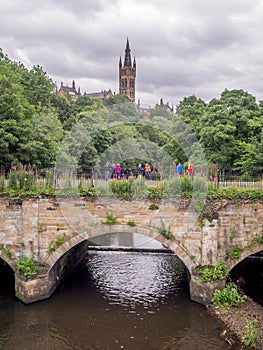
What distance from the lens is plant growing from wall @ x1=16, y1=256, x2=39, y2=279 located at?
13641mm

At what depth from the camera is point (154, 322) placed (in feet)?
41.7

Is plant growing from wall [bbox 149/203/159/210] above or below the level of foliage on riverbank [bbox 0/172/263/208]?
below

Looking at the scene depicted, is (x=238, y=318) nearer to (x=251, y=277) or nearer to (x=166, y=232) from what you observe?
(x=166, y=232)

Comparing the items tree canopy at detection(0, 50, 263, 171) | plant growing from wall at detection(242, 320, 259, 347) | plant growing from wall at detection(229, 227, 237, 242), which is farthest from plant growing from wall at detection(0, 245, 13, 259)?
plant growing from wall at detection(242, 320, 259, 347)

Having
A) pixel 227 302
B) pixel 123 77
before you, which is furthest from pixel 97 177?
pixel 123 77

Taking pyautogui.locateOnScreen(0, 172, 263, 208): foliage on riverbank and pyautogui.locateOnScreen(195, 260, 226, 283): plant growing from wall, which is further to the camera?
pyautogui.locateOnScreen(0, 172, 263, 208): foliage on riverbank

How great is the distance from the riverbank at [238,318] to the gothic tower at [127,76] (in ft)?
300

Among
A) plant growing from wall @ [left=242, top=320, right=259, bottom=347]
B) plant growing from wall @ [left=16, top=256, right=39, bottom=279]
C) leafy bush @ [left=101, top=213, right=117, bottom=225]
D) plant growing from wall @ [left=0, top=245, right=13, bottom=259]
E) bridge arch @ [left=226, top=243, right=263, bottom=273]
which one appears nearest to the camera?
plant growing from wall @ [left=242, top=320, right=259, bottom=347]

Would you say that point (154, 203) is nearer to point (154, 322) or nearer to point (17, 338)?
point (154, 322)

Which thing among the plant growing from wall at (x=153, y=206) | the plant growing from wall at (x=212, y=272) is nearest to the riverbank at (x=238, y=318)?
the plant growing from wall at (x=212, y=272)

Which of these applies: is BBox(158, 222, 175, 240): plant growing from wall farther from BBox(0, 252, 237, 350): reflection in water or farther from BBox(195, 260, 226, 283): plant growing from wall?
BBox(0, 252, 237, 350): reflection in water

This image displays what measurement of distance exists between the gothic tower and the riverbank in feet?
300

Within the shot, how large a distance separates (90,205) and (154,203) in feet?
8.74

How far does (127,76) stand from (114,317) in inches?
3721
